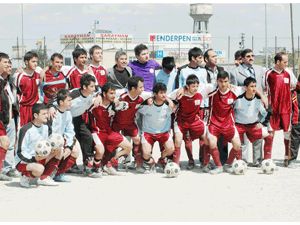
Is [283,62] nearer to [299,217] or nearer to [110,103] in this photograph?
[110,103]

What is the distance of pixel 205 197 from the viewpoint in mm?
7109

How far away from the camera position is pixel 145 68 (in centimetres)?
973

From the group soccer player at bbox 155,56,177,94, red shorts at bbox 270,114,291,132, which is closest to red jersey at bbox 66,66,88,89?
soccer player at bbox 155,56,177,94

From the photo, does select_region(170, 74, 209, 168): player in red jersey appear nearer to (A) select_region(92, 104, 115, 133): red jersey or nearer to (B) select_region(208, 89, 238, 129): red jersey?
(B) select_region(208, 89, 238, 129): red jersey

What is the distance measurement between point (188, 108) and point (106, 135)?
132 centimetres

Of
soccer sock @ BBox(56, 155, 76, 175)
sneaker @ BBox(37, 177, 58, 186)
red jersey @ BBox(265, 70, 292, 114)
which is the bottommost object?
sneaker @ BBox(37, 177, 58, 186)

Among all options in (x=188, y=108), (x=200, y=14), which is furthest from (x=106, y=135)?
(x=200, y=14)

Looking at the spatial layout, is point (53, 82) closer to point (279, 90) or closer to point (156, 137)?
point (156, 137)

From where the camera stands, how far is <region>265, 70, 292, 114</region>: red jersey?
9594 millimetres

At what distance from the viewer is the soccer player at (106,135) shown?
880cm

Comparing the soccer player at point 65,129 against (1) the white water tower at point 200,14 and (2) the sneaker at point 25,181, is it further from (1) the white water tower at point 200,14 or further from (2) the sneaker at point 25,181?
(1) the white water tower at point 200,14

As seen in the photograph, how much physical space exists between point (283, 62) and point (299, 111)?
0.88 meters

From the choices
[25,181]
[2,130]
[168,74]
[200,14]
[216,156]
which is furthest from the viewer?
[200,14]

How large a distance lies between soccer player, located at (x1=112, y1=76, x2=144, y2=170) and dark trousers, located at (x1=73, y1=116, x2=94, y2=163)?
449 mm
